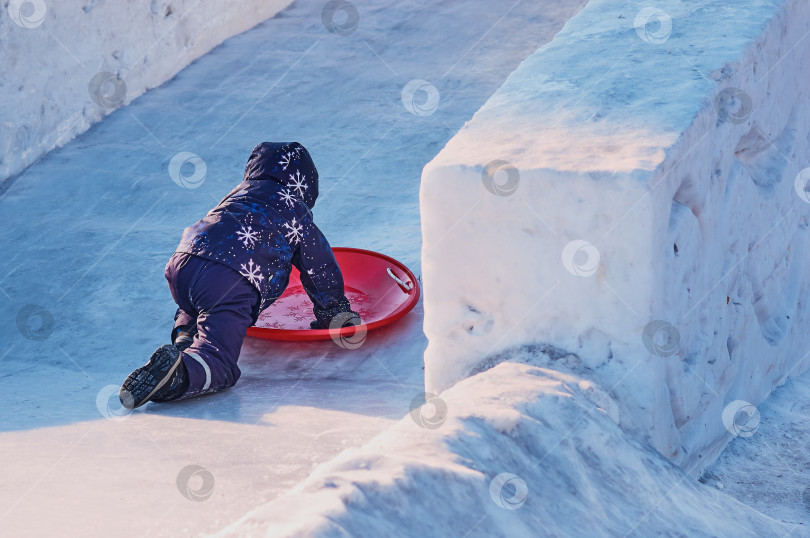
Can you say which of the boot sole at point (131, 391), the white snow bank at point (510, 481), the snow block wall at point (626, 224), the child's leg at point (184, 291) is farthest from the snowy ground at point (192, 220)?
the snow block wall at point (626, 224)

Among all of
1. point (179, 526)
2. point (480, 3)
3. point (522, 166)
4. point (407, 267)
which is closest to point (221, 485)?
point (179, 526)

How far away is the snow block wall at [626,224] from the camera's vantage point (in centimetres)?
189

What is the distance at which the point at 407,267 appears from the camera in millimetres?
3994

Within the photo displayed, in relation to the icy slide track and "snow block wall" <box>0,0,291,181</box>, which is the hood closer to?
the icy slide track

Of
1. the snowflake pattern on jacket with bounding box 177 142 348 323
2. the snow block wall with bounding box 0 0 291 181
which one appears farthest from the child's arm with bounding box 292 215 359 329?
the snow block wall with bounding box 0 0 291 181

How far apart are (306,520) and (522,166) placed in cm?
95

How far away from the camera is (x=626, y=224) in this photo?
1.84m

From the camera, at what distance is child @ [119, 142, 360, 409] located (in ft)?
9.25

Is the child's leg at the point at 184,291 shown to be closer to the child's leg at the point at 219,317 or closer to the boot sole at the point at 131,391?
the child's leg at the point at 219,317

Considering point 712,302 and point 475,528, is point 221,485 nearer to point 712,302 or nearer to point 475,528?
point 475,528

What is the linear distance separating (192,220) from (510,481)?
3642 mm

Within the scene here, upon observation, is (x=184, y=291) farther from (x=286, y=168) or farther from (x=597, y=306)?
(x=597, y=306)

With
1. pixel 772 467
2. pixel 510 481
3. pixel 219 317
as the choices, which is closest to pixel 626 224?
pixel 510 481

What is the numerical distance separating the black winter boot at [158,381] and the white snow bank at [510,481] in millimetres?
1167
